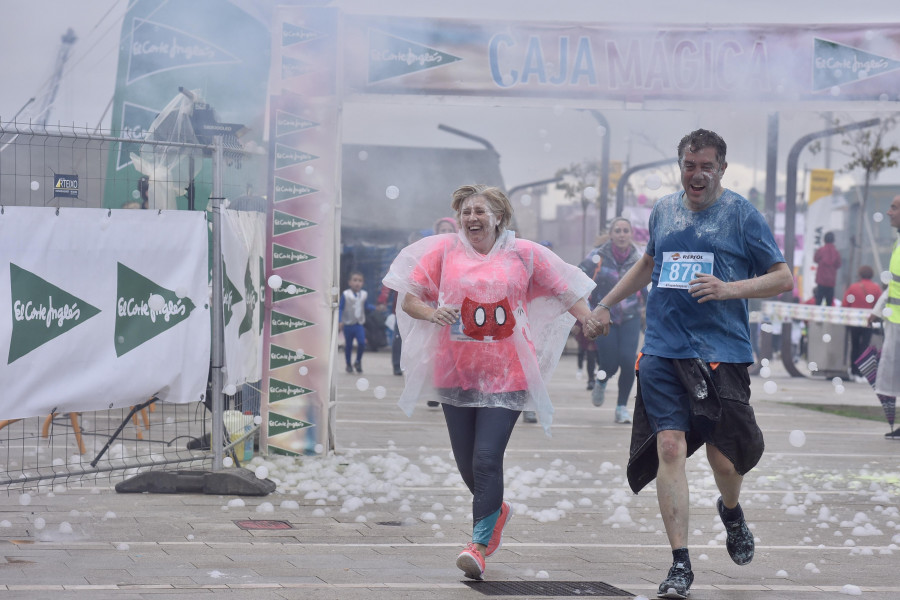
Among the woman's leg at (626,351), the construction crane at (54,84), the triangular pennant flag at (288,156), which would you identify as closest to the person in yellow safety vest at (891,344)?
the woman's leg at (626,351)

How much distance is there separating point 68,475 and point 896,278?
24.1 ft

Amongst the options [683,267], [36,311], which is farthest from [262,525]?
[683,267]

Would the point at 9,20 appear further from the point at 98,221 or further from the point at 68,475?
the point at 68,475

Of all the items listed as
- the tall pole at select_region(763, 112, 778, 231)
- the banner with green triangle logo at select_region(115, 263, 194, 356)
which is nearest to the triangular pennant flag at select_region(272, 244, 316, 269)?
the banner with green triangle logo at select_region(115, 263, 194, 356)

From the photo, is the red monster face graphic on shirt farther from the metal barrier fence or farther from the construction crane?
the construction crane

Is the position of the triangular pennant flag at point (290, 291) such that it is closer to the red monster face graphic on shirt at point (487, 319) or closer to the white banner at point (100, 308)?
the white banner at point (100, 308)

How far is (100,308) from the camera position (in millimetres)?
6465

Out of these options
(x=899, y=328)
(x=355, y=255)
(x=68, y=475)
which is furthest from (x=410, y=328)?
(x=355, y=255)

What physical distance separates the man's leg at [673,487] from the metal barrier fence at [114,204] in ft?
10.6

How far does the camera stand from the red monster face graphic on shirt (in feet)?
17.0

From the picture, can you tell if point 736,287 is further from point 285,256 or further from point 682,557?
point 285,256

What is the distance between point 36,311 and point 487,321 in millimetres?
2588

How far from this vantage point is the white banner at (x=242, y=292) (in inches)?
283

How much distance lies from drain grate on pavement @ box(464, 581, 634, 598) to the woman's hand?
1.10m
